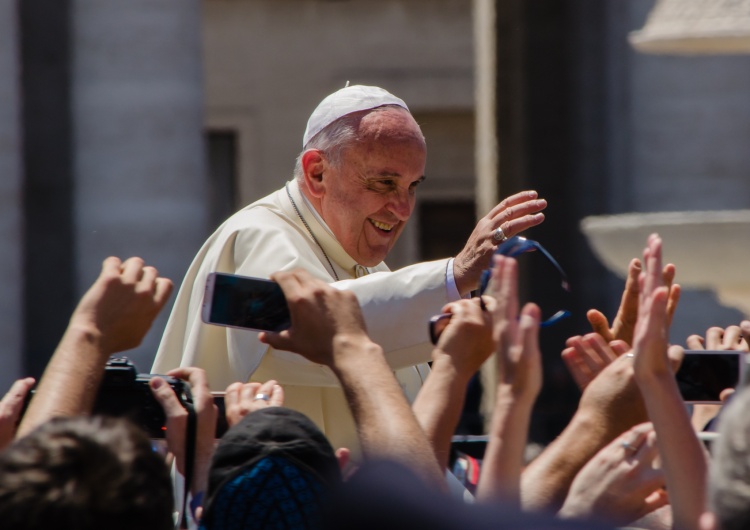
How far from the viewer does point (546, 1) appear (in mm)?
10828

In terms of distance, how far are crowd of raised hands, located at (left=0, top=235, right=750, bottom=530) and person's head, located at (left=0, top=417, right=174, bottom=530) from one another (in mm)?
187

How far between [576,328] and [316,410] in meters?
6.48

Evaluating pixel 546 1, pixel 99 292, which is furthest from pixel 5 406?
pixel 546 1

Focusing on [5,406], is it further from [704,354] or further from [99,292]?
[704,354]

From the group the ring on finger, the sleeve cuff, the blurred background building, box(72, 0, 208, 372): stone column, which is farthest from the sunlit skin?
box(72, 0, 208, 372): stone column

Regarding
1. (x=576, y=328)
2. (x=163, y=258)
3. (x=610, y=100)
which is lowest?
(x=576, y=328)

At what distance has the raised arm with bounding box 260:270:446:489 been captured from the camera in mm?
2229

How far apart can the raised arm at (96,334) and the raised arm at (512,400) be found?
58 centimetres

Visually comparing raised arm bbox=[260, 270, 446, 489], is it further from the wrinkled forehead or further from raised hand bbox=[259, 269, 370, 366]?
the wrinkled forehead

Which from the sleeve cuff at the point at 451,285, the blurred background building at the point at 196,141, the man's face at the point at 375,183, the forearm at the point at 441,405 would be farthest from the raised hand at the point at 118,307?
the blurred background building at the point at 196,141

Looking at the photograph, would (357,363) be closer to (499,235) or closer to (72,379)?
(72,379)

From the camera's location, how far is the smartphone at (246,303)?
260 cm

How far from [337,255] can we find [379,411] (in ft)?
4.83

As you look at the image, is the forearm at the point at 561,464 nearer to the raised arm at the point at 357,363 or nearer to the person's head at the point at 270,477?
the raised arm at the point at 357,363
